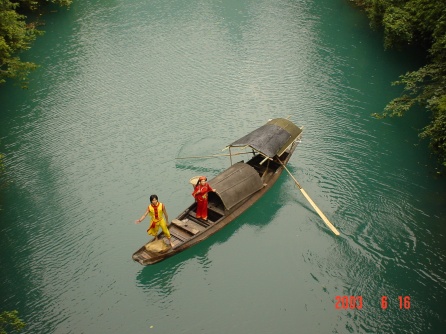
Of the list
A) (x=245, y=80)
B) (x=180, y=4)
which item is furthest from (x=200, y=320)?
(x=180, y=4)

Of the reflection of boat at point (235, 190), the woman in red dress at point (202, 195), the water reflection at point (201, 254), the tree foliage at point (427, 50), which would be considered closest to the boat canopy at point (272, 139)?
the reflection of boat at point (235, 190)

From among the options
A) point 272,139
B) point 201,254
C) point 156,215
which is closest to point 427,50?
point 272,139

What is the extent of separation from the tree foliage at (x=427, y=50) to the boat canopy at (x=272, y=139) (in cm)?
376

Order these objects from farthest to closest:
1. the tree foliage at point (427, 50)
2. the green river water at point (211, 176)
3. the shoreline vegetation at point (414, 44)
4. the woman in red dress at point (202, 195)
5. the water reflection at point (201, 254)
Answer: the shoreline vegetation at point (414, 44) → the tree foliage at point (427, 50) → the woman in red dress at point (202, 195) → the water reflection at point (201, 254) → the green river water at point (211, 176)

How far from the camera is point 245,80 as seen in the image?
67.3 feet

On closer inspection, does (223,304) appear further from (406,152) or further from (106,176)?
(406,152)

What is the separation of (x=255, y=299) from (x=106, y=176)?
7565 millimetres
